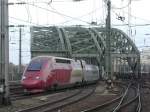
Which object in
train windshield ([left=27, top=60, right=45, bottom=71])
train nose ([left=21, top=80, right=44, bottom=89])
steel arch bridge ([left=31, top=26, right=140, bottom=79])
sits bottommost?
train nose ([left=21, top=80, right=44, bottom=89])

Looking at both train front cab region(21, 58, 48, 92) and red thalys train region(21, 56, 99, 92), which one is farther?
red thalys train region(21, 56, 99, 92)

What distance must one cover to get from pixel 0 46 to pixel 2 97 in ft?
8.79

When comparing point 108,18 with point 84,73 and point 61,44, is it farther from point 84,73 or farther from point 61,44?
point 61,44

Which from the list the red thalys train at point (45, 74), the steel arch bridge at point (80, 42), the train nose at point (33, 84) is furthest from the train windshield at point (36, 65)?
the steel arch bridge at point (80, 42)

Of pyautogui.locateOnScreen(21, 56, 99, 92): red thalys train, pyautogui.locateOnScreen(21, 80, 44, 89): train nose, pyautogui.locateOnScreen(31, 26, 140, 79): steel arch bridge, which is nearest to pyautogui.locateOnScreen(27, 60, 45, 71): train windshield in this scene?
pyautogui.locateOnScreen(21, 56, 99, 92): red thalys train

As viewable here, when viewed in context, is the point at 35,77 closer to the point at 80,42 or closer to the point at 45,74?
the point at 45,74

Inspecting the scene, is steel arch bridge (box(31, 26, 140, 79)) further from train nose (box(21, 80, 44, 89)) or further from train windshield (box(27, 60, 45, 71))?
train nose (box(21, 80, 44, 89))

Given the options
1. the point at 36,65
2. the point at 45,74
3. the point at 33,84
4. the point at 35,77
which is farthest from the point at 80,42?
the point at 33,84

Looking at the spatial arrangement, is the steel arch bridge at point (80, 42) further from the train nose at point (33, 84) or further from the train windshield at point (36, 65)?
the train nose at point (33, 84)

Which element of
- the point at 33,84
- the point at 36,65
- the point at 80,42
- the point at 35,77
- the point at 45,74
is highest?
the point at 80,42

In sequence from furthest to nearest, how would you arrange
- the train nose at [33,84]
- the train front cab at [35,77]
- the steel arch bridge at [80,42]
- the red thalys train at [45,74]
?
the steel arch bridge at [80,42] → the red thalys train at [45,74] → the train front cab at [35,77] → the train nose at [33,84]

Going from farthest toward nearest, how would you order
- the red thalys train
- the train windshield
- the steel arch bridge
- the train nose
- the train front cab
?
the steel arch bridge → the train windshield → the red thalys train → the train front cab → the train nose

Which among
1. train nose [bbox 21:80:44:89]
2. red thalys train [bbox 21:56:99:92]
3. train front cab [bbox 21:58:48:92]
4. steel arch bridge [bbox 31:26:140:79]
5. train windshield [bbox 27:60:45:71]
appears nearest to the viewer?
train nose [bbox 21:80:44:89]

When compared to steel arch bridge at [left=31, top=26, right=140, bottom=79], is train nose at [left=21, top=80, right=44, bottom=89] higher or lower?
lower
